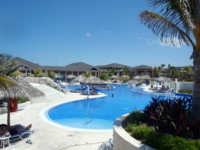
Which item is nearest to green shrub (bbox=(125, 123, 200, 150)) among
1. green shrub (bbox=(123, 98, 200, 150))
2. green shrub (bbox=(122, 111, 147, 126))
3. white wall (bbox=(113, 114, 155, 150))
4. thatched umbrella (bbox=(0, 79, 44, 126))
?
green shrub (bbox=(123, 98, 200, 150))

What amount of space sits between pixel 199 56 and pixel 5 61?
8.28 metres

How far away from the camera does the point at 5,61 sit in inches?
305

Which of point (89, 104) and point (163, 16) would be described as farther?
point (89, 104)

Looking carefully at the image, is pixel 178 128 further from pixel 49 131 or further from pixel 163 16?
pixel 49 131

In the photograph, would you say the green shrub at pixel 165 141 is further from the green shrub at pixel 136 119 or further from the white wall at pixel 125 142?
the green shrub at pixel 136 119

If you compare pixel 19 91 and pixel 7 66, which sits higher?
pixel 7 66

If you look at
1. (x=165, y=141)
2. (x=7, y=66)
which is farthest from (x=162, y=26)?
(x=7, y=66)

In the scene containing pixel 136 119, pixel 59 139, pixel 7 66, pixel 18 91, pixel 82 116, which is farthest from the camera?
pixel 82 116

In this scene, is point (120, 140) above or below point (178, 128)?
below

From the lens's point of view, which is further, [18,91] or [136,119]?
[18,91]

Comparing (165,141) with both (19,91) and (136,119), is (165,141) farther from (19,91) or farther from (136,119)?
(19,91)

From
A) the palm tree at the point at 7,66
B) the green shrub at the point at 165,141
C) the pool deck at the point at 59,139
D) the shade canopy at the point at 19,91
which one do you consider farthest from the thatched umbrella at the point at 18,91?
the green shrub at the point at 165,141

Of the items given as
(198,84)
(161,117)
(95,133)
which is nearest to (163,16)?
(198,84)

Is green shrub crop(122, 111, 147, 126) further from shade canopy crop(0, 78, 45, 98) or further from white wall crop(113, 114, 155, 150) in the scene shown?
shade canopy crop(0, 78, 45, 98)
